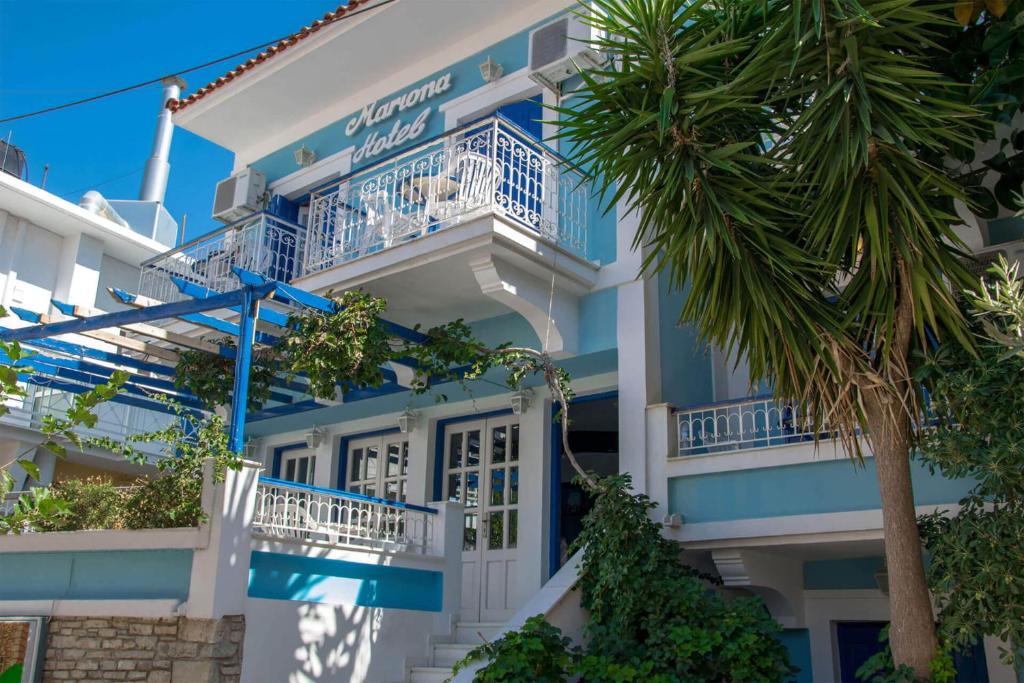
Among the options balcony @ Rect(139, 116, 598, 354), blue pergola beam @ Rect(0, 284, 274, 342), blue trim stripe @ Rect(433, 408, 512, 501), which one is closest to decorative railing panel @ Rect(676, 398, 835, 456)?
balcony @ Rect(139, 116, 598, 354)

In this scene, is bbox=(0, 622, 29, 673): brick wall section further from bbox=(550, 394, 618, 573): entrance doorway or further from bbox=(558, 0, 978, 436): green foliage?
bbox=(558, 0, 978, 436): green foliage

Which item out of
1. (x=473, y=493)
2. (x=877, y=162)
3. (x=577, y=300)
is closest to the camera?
(x=877, y=162)

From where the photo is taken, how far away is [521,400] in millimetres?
10859

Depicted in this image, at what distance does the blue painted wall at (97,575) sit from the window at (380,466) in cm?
398

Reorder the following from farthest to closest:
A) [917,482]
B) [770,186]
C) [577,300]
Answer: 1. [577,300]
2. [917,482]
3. [770,186]

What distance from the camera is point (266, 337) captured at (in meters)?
10.2

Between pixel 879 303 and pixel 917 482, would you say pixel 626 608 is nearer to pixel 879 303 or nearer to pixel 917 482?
pixel 917 482

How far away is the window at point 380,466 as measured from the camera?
12148 mm

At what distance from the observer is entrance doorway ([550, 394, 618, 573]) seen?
10.8 m

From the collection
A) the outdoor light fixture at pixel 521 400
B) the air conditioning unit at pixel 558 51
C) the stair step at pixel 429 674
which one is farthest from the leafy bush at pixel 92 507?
the air conditioning unit at pixel 558 51

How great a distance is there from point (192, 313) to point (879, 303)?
6.44m

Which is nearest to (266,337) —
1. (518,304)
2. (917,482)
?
(518,304)

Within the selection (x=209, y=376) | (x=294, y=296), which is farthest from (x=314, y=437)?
(x=294, y=296)

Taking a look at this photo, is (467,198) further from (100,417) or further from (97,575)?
(100,417)
